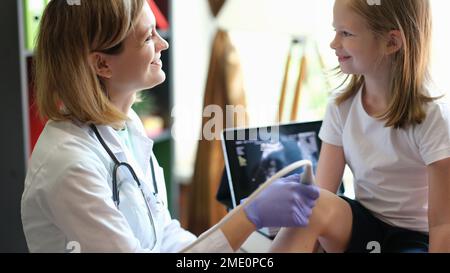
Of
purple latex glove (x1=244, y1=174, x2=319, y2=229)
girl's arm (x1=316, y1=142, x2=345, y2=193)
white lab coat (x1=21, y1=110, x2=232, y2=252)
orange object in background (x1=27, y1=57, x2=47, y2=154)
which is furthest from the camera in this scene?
orange object in background (x1=27, y1=57, x2=47, y2=154)

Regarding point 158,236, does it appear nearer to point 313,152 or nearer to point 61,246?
point 61,246

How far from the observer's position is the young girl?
43.1 inches

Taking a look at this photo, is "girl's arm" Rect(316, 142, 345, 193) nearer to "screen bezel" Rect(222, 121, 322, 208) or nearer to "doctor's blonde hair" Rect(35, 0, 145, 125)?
"screen bezel" Rect(222, 121, 322, 208)

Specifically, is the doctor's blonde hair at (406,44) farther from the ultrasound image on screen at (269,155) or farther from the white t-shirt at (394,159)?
the ultrasound image on screen at (269,155)

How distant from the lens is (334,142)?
132 cm

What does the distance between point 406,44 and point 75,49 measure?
26.0 inches

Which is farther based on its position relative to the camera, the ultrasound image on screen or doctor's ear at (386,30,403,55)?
the ultrasound image on screen

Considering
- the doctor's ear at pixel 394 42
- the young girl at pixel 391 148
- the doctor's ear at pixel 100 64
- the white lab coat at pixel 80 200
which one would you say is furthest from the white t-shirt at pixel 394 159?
the doctor's ear at pixel 100 64

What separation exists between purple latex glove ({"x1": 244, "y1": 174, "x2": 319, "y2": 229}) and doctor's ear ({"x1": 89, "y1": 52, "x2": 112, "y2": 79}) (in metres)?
0.38

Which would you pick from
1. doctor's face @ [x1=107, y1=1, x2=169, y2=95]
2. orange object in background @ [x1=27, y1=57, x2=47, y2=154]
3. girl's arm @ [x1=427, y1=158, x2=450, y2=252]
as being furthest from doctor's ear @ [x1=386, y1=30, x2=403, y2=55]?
orange object in background @ [x1=27, y1=57, x2=47, y2=154]

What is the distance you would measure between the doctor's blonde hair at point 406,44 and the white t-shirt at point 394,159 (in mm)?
30

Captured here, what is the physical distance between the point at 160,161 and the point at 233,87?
0.44m

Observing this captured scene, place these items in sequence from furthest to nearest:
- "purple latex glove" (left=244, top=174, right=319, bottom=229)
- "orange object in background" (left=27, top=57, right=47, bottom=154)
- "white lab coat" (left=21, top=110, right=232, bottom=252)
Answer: "orange object in background" (left=27, top=57, right=47, bottom=154) < "purple latex glove" (left=244, top=174, right=319, bottom=229) < "white lab coat" (left=21, top=110, right=232, bottom=252)

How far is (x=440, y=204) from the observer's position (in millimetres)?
1086
